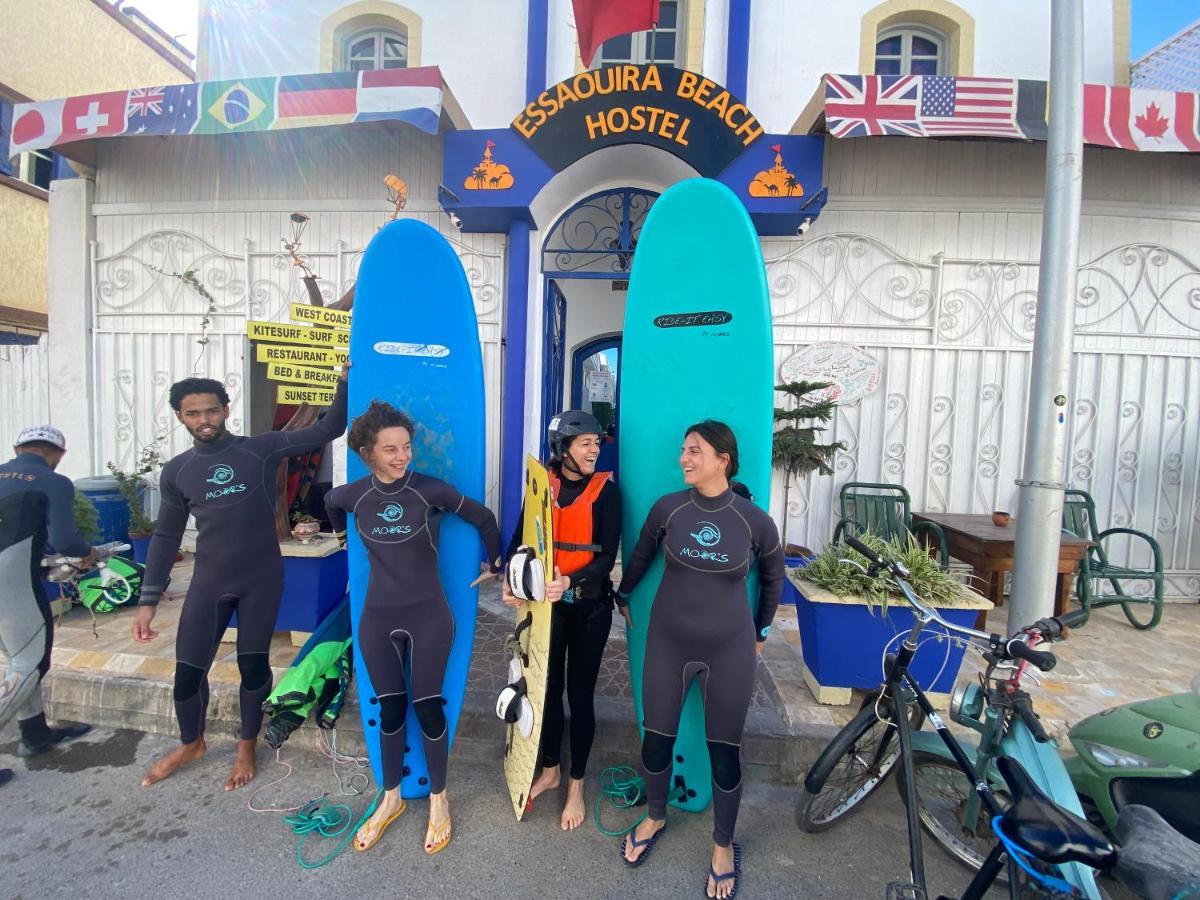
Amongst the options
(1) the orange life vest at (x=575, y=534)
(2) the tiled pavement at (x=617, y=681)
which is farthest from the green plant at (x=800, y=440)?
(1) the orange life vest at (x=575, y=534)

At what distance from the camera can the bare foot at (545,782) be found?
90.1 inches

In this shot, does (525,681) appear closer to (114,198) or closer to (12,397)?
(114,198)

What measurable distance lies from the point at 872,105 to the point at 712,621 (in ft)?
12.4

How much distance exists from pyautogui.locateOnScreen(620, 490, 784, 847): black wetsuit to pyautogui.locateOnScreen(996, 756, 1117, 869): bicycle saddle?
782 mm

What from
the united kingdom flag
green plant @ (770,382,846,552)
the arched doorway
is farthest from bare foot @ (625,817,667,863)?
the united kingdom flag

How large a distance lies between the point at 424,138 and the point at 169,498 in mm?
3717

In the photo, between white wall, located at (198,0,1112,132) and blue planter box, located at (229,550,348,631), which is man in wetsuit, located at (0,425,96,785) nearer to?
blue planter box, located at (229,550,348,631)

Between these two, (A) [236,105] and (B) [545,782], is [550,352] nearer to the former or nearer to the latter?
(A) [236,105]

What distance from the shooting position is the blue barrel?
4.45 metres

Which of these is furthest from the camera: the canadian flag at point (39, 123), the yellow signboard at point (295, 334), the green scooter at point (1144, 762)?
the canadian flag at point (39, 123)

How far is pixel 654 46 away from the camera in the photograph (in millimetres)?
4781

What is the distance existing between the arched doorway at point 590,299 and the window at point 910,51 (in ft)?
7.81

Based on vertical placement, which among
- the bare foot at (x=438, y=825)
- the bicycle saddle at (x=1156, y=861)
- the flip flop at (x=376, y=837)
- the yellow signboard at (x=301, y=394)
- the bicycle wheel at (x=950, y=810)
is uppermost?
the yellow signboard at (x=301, y=394)

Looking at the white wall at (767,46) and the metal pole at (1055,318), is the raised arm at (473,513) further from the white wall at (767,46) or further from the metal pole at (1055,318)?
the white wall at (767,46)
